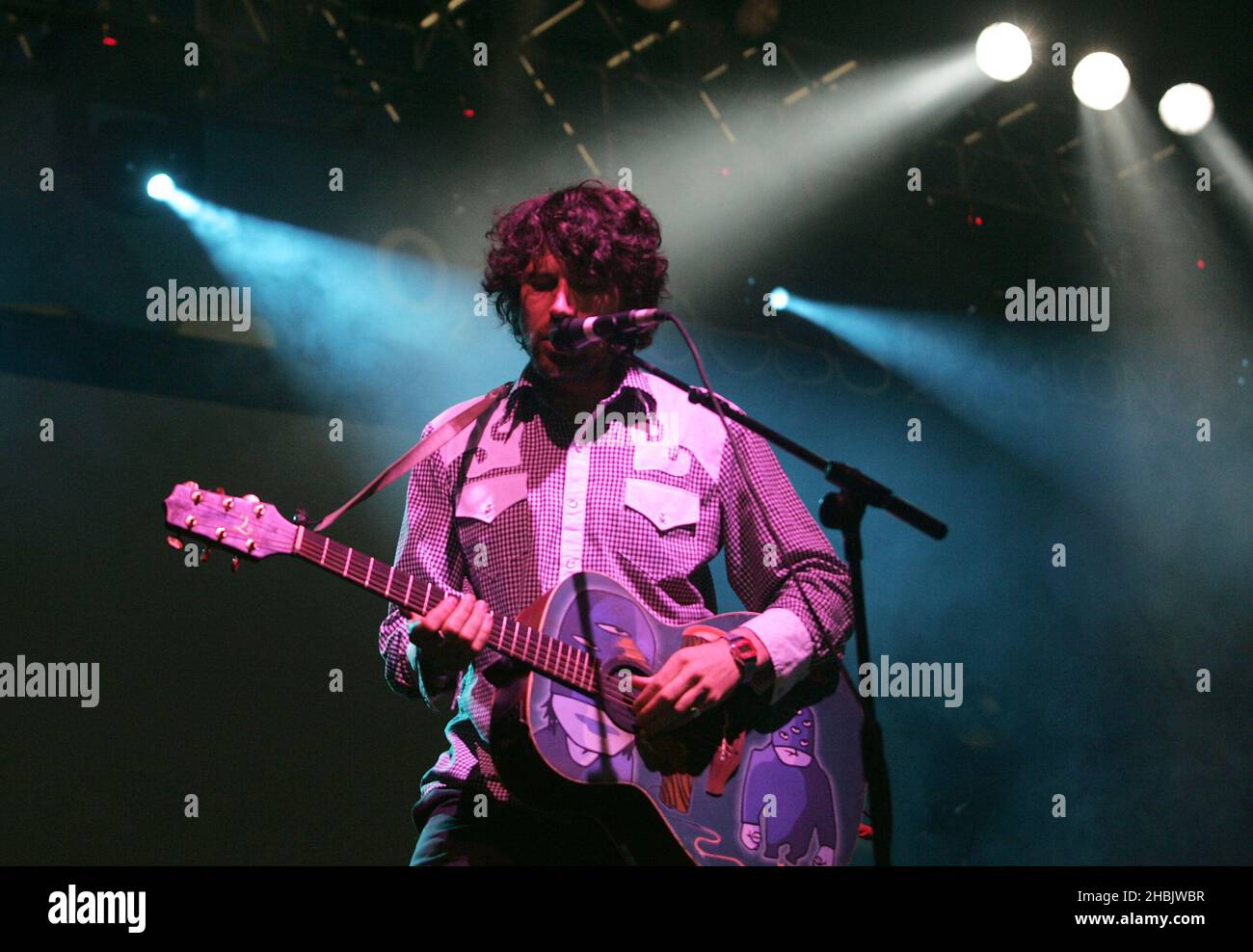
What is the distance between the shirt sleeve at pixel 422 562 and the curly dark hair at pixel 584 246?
47cm

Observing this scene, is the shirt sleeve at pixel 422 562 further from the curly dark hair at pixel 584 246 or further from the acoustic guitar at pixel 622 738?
the curly dark hair at pixel 584 246

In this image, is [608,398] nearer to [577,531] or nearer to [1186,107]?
[577,531]

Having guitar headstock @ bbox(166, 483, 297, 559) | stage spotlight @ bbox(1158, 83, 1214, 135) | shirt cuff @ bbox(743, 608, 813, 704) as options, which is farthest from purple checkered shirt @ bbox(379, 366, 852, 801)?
stage spotlight @ bbox(1158, 83, 1214, 135)

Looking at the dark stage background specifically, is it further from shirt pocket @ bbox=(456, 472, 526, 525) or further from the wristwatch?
the wristwatch

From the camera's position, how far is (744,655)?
2.83 meters

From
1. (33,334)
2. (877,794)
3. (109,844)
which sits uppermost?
(33,334)

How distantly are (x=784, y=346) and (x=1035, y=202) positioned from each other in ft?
5.94

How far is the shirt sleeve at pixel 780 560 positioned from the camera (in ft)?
9.92

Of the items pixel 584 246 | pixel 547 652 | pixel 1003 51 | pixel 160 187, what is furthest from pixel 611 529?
pixel 1003 51

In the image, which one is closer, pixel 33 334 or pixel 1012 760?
pixel 33 334

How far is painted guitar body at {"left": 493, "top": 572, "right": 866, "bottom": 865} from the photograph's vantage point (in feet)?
8.57
